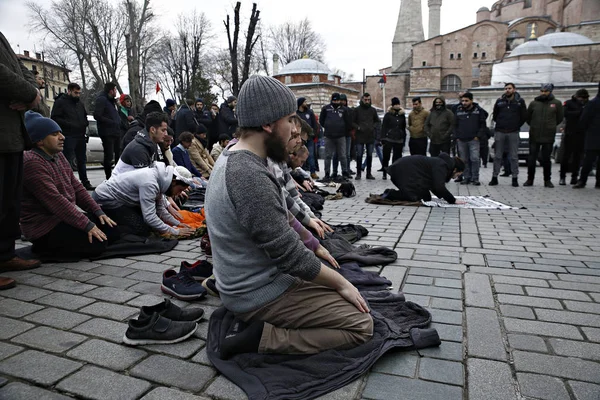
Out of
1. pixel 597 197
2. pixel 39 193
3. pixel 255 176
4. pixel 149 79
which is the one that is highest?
pixel 149 79

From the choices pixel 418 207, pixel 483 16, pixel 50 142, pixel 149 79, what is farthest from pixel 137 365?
pixel 483 16

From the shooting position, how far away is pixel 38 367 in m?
2.33

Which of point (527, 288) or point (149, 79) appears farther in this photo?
point (149, 79)

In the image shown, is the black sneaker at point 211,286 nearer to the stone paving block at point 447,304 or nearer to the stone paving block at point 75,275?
the stone paving block at point 75,275

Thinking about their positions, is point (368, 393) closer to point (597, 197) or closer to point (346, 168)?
point (597, 197)

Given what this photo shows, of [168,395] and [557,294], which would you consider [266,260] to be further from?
[557,294]

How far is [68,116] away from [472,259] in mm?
8250

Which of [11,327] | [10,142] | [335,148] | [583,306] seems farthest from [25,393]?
[335,148]

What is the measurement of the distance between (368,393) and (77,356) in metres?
1.58

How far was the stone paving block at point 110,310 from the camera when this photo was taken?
2994 mm

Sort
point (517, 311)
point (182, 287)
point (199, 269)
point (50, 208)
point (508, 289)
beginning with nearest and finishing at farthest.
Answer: point (517, 311) → point (182, 287) → point (508, 289) → point (199, 269) → point (50, 208)

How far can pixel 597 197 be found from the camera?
27.8 feet

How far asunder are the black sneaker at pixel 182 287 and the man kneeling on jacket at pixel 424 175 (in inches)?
208


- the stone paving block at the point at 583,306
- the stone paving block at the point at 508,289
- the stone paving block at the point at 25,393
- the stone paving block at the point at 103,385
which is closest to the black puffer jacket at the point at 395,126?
the stone paving block at the point at 508,289
